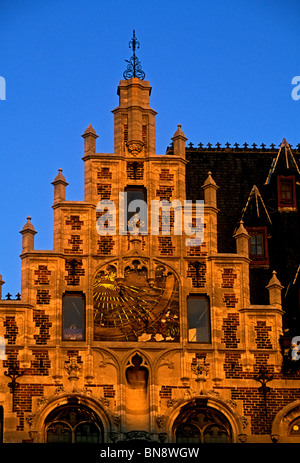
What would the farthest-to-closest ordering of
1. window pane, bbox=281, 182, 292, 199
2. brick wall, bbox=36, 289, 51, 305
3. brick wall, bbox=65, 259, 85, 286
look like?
window pane, bbox=281, 182, 292, 199 → brick wall, bbox=65, 259, 85, 286 → brick wall, bbox=36, 289, 51, 305

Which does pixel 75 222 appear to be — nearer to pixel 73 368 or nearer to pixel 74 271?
pixel 74 271

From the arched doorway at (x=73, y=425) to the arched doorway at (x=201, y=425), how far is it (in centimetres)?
262

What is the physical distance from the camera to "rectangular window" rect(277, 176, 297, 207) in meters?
57.4

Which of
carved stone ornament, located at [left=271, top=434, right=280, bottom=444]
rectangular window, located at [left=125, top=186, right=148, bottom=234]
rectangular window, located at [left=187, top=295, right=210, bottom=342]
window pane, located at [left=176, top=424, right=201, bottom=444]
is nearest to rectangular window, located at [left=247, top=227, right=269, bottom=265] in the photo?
rectangular window, located at [left=187, top=295, right=210, bottom=342]

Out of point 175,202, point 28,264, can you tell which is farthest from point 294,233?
point 28,264

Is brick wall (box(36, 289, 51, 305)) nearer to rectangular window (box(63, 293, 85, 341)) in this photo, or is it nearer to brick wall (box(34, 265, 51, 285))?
brick wall (box(34, 265, 51, 285))

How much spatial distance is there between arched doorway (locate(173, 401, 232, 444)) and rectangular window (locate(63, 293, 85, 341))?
4.16 meters

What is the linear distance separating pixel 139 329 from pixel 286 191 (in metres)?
11.6

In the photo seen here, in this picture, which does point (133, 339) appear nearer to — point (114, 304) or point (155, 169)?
point (114, 304)

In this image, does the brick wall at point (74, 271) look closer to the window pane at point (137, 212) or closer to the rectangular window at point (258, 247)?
the window pane at point (137, 212)

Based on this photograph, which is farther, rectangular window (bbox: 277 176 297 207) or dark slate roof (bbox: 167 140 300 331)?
rectangular window (bbox: 277 176 297 207)

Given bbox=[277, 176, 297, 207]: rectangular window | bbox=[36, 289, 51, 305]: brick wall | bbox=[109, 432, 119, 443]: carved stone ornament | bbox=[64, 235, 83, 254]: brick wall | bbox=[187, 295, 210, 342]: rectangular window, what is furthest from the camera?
bbox=[277, 176, 297, 207]: rectangular window

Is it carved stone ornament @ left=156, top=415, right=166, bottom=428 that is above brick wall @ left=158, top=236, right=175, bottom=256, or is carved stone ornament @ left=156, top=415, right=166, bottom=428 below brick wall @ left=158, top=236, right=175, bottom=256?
below

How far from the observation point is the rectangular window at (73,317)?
48.6 m
